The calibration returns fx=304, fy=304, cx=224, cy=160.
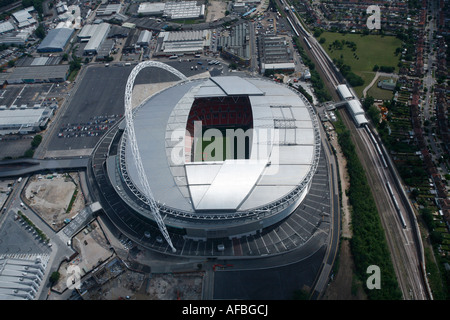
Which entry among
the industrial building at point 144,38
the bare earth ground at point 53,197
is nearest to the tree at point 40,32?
the industrial building at point 144,38

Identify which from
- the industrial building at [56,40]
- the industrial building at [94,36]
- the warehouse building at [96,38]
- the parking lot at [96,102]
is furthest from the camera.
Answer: the industrial building at [56,40]

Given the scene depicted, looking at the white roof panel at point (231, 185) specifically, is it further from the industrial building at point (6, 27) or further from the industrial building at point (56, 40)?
the industrial building at point (6, 27)

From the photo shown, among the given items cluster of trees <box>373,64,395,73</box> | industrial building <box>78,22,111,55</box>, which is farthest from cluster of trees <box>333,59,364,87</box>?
industrial building <box>78,22,111,55</box>

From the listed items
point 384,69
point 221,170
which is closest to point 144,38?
point 221,170

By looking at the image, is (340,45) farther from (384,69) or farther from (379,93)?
(379,93)

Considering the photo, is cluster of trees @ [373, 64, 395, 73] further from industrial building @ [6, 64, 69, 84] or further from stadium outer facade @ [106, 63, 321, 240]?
industrial building @ [6, 64, 69, 84]

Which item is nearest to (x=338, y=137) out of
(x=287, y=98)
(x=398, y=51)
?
(x=287, y=98)

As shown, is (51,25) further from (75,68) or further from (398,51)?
(398,51)
